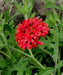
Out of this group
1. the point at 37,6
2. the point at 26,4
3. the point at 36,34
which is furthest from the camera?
the point at 37,6

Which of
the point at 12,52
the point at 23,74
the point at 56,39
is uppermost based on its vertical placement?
the point at 56,39

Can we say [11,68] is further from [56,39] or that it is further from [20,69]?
[56,39]

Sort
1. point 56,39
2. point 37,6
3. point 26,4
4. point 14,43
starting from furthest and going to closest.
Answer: point 37,6 → point 14,43 → point 26,4 → point 56,39

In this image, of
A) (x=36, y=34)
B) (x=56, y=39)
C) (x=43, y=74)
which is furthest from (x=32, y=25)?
(x=43, y=74)

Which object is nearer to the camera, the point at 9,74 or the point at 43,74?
the point at 43,74

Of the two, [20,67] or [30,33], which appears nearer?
[30,33]

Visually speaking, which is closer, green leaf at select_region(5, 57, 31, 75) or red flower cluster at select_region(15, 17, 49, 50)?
red flower cluster at select_region(15, 17, 49, 50)

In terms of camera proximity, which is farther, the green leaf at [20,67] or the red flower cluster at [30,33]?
the green leaf at [20,67]

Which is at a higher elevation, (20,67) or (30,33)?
(30,33)

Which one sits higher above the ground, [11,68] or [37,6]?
[37,6]

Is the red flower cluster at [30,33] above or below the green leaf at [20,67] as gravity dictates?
above

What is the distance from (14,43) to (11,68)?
0.85 feet

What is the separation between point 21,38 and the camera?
1.63m

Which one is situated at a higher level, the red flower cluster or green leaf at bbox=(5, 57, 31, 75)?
the red flower cluster
